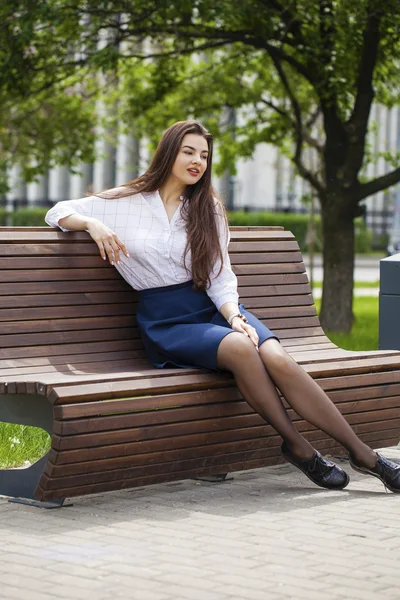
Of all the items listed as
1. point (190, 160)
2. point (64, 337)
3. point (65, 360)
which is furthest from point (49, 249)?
point (190, 160)

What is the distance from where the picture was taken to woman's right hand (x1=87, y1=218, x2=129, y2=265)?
17.9ft

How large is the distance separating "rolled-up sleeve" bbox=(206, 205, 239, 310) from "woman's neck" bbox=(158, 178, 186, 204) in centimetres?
23

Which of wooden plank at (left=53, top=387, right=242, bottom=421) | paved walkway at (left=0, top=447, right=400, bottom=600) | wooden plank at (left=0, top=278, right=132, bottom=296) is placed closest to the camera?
paved walkway at (left=0, top=447, right=400, bottom=600)

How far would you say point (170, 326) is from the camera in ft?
18.0

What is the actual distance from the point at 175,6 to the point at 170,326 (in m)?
6.86

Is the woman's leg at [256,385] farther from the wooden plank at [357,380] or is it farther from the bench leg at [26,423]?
the bench leg at [26,423]

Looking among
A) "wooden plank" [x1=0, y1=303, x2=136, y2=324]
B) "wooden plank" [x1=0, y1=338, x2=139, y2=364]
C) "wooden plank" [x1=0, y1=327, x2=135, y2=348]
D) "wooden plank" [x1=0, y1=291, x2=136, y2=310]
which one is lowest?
"wooden plank" [x1=0, y1=338, x2=139, y2=364]

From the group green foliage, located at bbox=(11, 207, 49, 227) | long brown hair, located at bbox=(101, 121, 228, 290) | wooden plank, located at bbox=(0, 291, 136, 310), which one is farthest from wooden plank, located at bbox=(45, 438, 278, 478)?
green foliage, located at bbox=(11, 207, 49, 227)

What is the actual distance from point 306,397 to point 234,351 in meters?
0.36

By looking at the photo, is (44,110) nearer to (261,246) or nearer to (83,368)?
(261,246)

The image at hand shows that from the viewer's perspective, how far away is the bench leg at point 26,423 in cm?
494

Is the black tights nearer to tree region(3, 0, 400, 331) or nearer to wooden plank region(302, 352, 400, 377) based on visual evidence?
wooden plank region(302, 352, 400, 377)

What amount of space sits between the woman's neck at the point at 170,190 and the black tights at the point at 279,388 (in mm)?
842

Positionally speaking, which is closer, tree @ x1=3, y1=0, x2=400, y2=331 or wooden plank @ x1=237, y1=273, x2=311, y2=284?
wooden plank @ x1=237, y1=273, x2=311, y2=284
